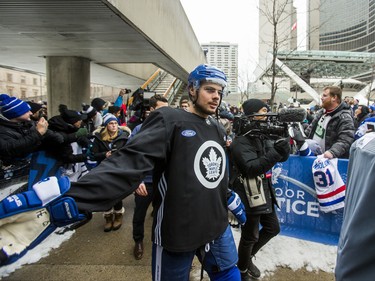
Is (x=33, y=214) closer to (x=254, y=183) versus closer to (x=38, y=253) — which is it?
(x=254, y=183)

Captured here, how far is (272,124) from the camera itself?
2812mm

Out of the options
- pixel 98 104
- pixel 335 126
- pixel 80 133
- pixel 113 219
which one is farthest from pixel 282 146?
pixel 98 104

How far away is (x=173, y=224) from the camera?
178 centimetres

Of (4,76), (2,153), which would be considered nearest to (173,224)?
(2,153)

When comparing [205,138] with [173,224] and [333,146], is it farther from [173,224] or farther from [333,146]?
[333,146]

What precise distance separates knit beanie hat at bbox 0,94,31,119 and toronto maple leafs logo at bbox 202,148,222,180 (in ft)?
8.59

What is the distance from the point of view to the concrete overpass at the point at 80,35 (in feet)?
15.3

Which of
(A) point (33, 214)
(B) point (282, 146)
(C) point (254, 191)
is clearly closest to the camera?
(A) point (33, 214)

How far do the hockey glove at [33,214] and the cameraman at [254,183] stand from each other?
6.09 ft

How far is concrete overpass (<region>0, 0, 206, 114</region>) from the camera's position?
15.3 ft

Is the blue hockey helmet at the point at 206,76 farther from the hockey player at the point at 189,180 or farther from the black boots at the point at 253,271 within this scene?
the black boots at the point at 253,271

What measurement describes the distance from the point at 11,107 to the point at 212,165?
268cm

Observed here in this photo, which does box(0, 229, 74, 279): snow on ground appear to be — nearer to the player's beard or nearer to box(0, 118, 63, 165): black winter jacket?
box(0, 118, 63, 165): black winter jacket

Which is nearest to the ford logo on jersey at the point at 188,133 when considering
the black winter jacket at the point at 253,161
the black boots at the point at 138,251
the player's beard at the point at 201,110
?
the player's beard at the point at 201,110
